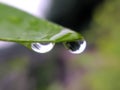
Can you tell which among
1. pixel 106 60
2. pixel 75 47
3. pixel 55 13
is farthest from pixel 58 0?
pixel 75 47

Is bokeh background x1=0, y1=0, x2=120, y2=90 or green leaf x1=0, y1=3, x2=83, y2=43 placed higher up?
bokeh background x1=0, y1=0, x2=120, y2=90

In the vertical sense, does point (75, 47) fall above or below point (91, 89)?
below

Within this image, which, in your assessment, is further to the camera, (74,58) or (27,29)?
(74,58)

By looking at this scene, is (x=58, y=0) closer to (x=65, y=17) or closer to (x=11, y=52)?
(x=65, y=17)

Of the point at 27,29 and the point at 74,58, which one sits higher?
the point at 74,58

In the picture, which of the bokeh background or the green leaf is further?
the bokeh background
